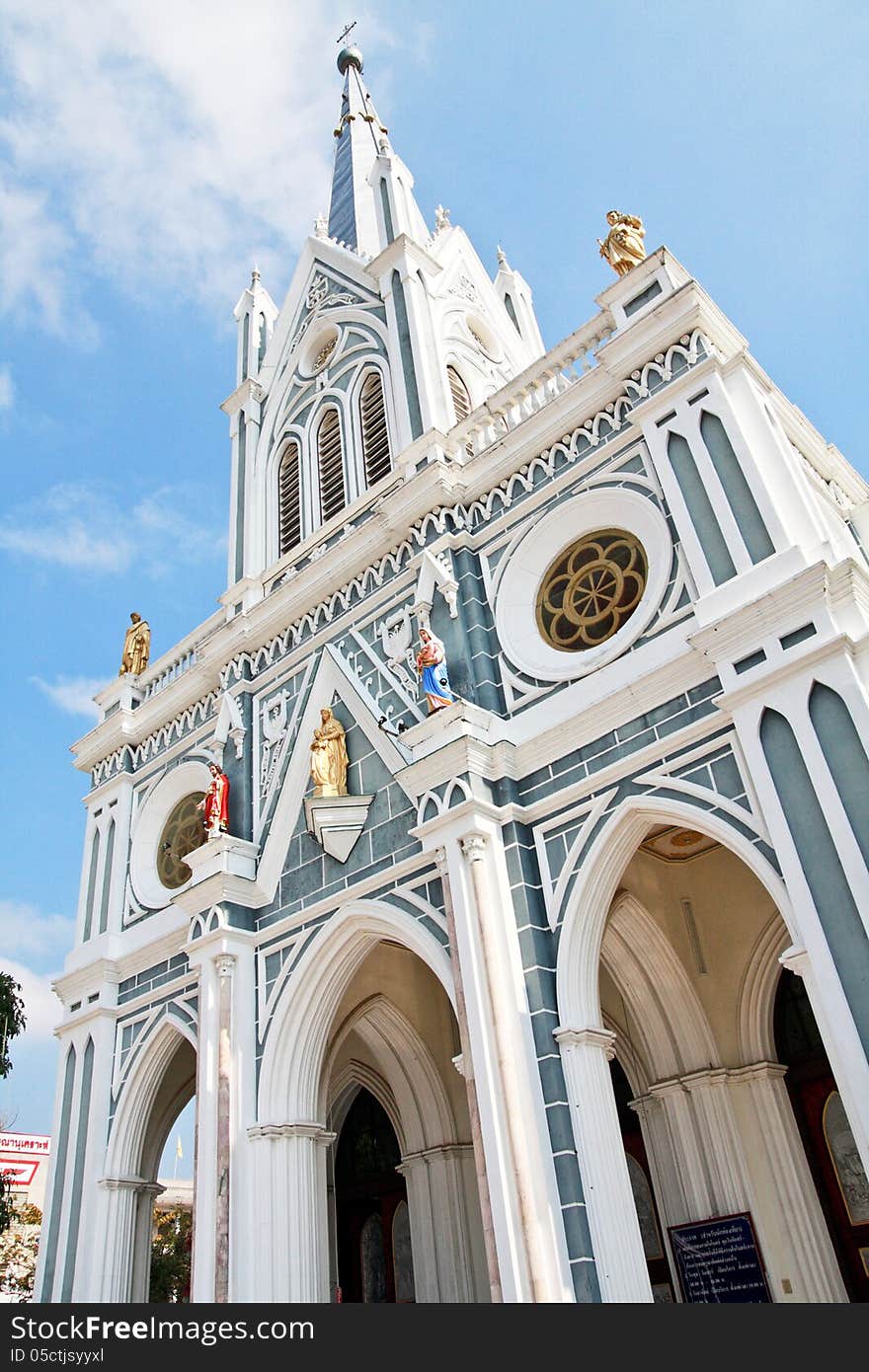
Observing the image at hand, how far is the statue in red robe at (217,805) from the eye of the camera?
1475 centimetres

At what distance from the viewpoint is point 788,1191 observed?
11734 millimetres

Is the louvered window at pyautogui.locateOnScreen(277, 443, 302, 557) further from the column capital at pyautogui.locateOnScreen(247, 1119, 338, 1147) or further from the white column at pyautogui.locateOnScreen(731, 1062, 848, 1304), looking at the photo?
the white column at pyautogui.locateOnScreen(731, 1062, 848, 1304)

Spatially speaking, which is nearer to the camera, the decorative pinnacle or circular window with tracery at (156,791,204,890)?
circular window with tracery at (156,791,204,890)

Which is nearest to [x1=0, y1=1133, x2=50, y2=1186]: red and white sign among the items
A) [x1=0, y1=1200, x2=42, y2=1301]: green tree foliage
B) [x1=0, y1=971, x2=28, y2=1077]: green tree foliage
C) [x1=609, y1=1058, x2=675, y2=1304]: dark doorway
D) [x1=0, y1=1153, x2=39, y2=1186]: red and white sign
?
[x1=0, y1=1153, x2=39, y2=1186]: red and white sign

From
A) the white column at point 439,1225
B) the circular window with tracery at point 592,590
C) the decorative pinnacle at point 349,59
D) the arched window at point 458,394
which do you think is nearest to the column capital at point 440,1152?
the white column at point 439,1225

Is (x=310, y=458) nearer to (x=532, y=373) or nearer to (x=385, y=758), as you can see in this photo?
(x=532, y=373)

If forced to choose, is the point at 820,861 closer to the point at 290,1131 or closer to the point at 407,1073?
the point at 290,1131

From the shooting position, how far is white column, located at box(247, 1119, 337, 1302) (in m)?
11.5

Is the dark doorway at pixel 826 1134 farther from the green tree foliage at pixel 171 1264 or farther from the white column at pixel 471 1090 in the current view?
the green tree foliage at pixel 171 1264

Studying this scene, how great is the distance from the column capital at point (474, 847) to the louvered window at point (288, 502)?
26.4 feet

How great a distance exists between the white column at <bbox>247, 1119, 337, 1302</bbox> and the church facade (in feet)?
0.13

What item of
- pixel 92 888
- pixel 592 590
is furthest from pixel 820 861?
pixel 92 888
